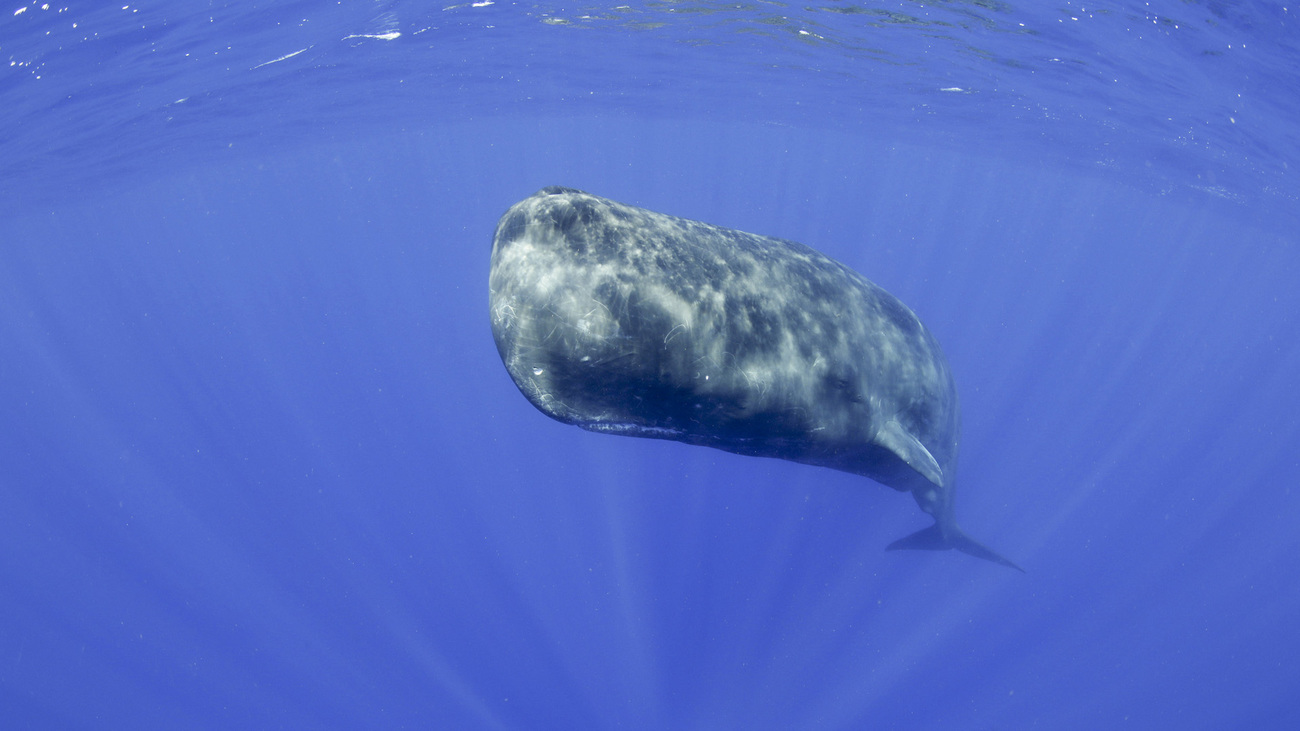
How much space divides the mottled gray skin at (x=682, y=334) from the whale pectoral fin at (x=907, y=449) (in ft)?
0.06

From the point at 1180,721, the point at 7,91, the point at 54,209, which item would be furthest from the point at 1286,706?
the point at 54,209

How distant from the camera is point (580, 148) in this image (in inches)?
2124

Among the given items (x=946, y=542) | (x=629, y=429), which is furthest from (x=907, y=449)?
(x=946, y=542)

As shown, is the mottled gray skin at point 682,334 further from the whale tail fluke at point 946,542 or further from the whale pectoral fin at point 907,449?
the whale tail fluke at point 946,542

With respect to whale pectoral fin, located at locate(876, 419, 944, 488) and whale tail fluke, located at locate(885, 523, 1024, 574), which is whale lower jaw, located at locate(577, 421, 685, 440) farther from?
whale tail fluke, located at locate(885, 523, 1024, 574)

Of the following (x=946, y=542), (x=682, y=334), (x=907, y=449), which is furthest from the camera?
(x=946, y=542)

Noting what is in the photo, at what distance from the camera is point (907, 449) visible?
566 centimetres

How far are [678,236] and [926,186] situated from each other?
67.0 m

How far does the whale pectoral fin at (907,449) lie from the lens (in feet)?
18.1

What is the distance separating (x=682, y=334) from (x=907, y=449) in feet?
9.72

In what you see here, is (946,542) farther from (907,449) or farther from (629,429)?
(629,429)

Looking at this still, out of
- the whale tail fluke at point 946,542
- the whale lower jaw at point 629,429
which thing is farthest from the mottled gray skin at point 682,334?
the whale tail fluke at point 946,542

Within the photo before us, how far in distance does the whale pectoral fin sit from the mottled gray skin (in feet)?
0.06

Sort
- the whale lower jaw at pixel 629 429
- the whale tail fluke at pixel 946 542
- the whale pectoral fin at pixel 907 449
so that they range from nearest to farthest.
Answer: the whale lower jaw at pixel 629 429 → the whale pectoral fin at pixel 907 449 → the whale tail fluke at pixel 946 542
